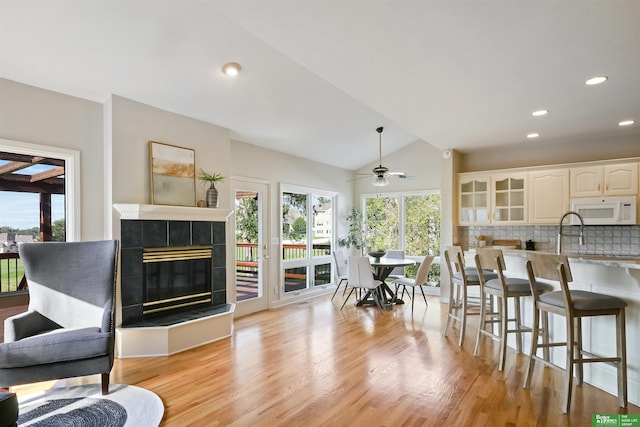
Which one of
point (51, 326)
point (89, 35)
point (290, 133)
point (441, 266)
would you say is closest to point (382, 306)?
point (441, 266)

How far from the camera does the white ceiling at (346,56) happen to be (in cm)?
229

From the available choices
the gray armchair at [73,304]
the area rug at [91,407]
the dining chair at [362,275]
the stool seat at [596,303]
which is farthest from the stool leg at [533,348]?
the gray armchair at [73,304]

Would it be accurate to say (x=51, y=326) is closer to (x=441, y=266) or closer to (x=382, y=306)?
(x=382, y=306)

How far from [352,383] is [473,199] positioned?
4073mm

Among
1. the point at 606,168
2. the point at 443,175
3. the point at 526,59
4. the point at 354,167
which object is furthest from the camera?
the point at 354,167

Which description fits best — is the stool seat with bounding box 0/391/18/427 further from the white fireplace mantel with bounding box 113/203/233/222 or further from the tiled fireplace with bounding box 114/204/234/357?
the white fireplace mantel with bounding box 113/203/233/222

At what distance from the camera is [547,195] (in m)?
5.11

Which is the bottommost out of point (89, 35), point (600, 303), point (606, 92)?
point (600, 303)

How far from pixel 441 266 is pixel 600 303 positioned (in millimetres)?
3658

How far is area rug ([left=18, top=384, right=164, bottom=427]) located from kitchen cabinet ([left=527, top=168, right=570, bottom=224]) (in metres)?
5.33

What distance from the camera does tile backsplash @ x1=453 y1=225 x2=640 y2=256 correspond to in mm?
4777

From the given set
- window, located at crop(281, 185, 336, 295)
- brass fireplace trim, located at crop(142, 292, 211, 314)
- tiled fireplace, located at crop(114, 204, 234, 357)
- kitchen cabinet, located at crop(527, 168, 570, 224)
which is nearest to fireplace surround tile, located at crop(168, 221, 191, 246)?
tiled fireplace, located at crop(114, 204, 234, 357)

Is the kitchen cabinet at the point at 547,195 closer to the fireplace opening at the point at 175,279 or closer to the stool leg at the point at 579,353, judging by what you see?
the stool leg at the point at 579,353

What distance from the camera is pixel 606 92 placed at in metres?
3.38
